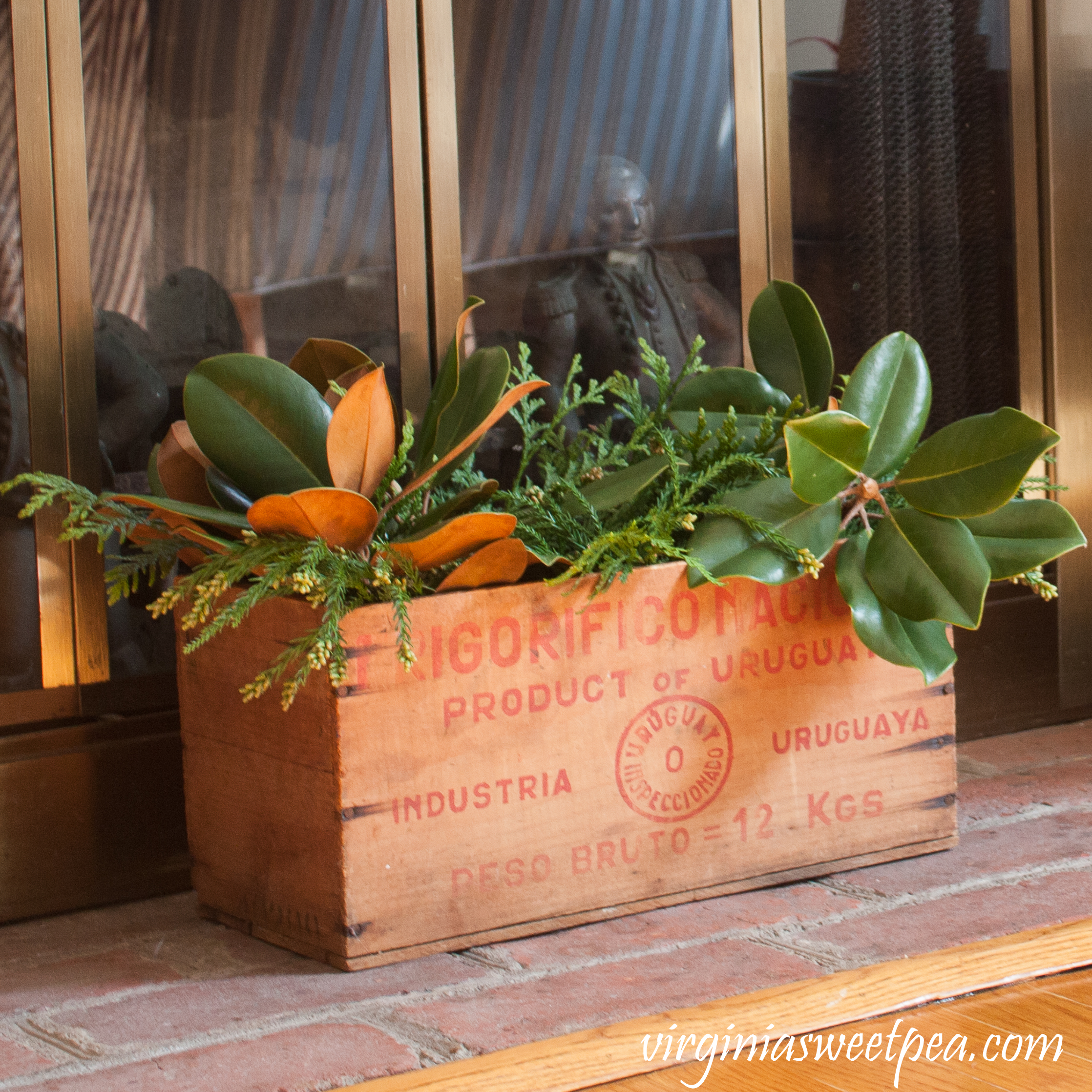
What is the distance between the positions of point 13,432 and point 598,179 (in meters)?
0.74

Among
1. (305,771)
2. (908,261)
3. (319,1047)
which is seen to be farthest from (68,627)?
(908,261)

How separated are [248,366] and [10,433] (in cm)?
34

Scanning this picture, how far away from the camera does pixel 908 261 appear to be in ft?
6.07

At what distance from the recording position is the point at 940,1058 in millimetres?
971

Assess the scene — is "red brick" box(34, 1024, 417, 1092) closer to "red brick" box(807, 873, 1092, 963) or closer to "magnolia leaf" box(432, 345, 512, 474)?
"red brick" box(807, 873, 1092, 963)

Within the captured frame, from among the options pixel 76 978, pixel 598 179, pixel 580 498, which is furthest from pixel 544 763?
pixel 598 179

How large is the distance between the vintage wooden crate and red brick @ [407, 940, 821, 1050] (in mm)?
103

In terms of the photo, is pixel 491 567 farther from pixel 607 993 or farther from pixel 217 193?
pixel 217 193

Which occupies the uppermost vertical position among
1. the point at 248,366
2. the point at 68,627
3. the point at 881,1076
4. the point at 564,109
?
the point at 564,109

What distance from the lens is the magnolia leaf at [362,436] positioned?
1.10 metres

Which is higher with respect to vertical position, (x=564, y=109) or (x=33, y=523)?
(x=564, y=109)

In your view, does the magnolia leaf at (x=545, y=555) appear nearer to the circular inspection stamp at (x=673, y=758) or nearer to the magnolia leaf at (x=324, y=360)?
the circular inspection stamp at (x=673, y=758)

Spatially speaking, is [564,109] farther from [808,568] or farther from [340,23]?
[808,568]

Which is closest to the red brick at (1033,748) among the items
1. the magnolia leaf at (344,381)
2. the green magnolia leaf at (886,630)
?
the green magnolia leaf at (886,630)
